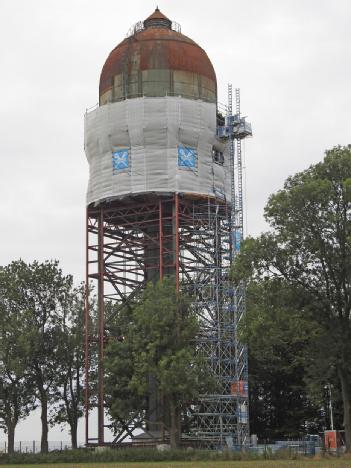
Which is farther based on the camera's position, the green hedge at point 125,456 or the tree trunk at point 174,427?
the tree trunk at point 174,427

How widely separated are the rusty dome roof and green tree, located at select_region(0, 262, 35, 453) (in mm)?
19897

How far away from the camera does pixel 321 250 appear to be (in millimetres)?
61562

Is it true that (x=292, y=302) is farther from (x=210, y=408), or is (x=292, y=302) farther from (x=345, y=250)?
(x=210, y=408)

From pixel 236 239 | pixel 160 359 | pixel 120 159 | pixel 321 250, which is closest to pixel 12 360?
pixel 160 359

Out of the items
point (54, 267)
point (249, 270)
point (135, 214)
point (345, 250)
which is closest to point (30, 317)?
point (54, 267)

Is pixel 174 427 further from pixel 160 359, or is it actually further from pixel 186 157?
pixel 186 157

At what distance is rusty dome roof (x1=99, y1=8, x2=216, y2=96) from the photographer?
8706 centimetres

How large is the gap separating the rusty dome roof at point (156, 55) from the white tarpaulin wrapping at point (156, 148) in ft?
11.7

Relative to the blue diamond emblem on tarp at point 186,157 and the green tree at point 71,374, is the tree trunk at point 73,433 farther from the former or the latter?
the blue diamond emblem on tarp at point 186,157

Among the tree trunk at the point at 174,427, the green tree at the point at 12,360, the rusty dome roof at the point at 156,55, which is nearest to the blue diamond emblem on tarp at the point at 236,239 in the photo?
the rusty dome roof at the point at 156,55

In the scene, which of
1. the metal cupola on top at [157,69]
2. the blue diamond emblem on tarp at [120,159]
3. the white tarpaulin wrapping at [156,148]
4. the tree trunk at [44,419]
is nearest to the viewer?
the white tarpaulin wrapping at [156,148]

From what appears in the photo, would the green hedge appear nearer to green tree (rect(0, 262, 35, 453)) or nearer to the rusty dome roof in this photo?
green tree (rect(0, 262, 35, 453))

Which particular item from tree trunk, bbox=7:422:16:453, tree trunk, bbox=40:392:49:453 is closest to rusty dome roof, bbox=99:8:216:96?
tree trunk, bbox=40:392:49:453

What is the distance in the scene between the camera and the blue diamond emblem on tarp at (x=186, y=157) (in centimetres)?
8444
